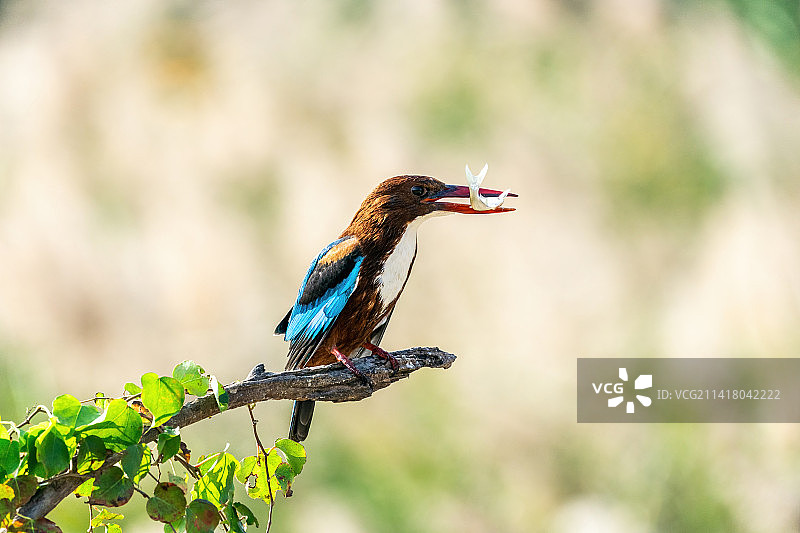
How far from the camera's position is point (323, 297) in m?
1.79

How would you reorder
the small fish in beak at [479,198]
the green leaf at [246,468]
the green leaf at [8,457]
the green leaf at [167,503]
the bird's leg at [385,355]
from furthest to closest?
the bird's leg at [385,355] → the small fish in beak at [479,198] → the green leaf at [246,468] → the green leaf at [167,503] → the green leaf at [8,457]

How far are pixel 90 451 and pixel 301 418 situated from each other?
2.80ft

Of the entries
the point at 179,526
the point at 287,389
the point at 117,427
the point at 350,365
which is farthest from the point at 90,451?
the point at 350,365

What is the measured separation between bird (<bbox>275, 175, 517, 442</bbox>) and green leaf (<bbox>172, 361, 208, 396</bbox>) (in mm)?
681

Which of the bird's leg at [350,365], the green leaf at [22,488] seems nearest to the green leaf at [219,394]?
the green leaf at [22,488]

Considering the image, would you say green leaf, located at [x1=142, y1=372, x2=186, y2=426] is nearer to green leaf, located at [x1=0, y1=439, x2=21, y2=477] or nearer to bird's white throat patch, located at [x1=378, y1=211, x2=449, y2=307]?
green leaf, located at [x1=0, y1=439, x2=21, y2=477]

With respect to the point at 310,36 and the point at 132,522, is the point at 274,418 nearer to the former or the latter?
the point at 132,522

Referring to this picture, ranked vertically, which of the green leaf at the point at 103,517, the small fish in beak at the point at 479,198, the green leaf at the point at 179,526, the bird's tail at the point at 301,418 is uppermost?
the small fish in beak at the point at 479,198

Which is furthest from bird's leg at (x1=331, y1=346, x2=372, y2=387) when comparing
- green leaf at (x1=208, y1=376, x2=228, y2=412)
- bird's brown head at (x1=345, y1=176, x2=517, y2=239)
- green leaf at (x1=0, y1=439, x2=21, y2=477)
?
green leaf at (x1=0, y1=439, x2=21, y2=477)

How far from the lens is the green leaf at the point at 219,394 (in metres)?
1.02

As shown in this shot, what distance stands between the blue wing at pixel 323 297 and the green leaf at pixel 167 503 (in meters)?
0.78

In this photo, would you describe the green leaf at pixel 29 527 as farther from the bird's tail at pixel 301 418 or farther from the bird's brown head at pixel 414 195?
the bird's brown head at pixel 414 195

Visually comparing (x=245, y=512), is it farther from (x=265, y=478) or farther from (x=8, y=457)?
(x=8, y=457)

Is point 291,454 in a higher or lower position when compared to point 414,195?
lower
